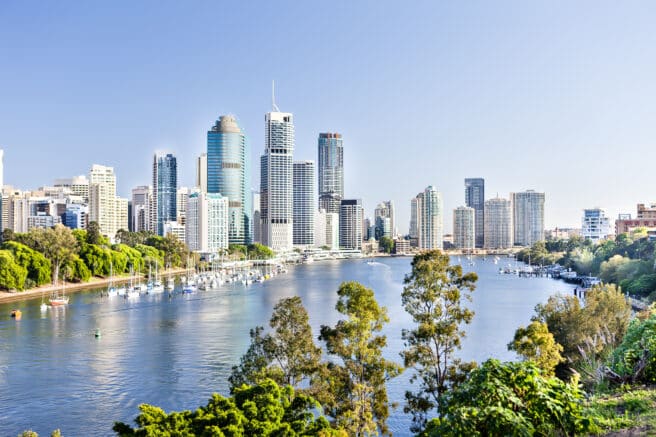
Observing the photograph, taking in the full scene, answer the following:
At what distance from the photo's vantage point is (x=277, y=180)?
162 metres

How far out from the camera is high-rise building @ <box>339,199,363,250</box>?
627 ft

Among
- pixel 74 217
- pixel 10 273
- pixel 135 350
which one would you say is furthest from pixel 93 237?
pixel 74 217

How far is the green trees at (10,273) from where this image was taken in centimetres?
5150

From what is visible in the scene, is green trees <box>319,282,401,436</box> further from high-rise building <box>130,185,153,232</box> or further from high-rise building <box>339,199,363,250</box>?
high-rise building <box>339,199,363,250</box>

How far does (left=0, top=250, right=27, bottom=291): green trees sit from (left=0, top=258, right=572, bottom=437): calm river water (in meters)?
3.83

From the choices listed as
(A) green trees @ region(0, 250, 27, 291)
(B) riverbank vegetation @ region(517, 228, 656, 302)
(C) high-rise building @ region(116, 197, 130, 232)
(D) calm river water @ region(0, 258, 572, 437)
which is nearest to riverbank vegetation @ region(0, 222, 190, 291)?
(A) green trees @ region(0, 250, 27, 291)

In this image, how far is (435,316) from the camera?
15320 millimetres

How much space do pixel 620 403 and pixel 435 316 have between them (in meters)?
6.58

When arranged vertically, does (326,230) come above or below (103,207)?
below

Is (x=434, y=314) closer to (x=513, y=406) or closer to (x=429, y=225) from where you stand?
(x=513, y=406)

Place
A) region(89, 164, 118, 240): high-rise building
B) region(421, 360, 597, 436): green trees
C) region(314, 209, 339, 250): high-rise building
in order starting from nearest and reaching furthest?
region(421, 360, 597, 436): green trees < region(89, 164, 118, 240): high-rise building < region(314, 209, 339, 250): high-rise building

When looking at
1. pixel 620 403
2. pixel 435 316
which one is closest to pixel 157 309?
pixel 435 316

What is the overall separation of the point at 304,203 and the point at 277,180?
22239 millimetres

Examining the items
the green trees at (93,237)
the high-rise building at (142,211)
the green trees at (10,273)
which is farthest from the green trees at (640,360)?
the high-rise building at (142,211)
